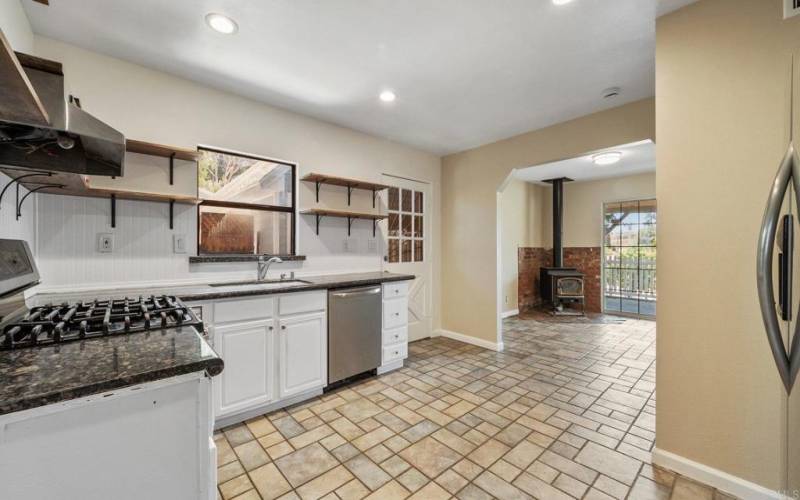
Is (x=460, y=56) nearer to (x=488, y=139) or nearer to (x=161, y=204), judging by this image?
(x=488, y=139)

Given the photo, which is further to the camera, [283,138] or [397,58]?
[283,138]

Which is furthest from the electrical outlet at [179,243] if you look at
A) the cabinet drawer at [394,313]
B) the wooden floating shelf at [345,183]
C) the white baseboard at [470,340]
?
the white baseboard at [470,340]

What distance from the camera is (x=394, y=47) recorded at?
7.07ft

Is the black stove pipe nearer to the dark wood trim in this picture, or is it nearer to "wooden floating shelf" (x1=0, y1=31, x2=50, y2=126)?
the dark wood trim

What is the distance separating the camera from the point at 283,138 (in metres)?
3.08

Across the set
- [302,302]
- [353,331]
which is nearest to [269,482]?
[302,302]

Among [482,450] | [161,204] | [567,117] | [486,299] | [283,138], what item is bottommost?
[482,450]

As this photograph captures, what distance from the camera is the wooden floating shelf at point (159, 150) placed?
214cm

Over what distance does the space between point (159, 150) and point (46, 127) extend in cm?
141

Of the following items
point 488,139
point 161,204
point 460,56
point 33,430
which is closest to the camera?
point 33,430

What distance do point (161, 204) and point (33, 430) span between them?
6.75 ft

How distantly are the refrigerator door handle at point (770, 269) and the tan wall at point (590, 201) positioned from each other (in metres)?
5.22

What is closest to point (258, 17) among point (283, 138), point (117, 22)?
point (117, 22)

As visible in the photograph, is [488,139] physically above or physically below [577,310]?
above
